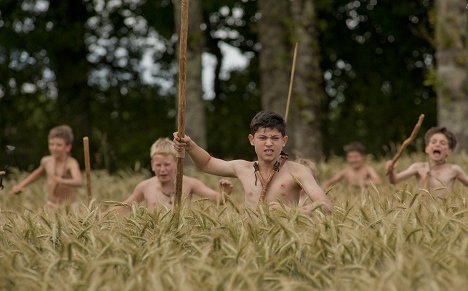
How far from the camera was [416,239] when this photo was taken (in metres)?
4.66

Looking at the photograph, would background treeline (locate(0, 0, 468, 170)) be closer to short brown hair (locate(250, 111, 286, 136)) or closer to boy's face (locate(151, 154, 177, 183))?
boy's face (locate(151, 154, 177, 183))

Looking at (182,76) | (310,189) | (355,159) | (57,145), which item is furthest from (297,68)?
(182,76)

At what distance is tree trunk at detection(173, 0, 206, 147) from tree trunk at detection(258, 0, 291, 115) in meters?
1.64

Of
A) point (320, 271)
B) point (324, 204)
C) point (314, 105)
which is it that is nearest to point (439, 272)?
point (320, 271)

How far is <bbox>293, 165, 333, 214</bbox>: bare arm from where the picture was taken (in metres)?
5.68

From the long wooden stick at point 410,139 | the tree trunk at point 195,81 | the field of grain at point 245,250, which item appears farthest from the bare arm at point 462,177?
the tree trunk at point 195,81

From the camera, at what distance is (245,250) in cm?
445

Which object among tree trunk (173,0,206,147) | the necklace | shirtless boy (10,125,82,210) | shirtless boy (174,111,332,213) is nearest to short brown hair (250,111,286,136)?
shirtless boy (174,111,332,213)

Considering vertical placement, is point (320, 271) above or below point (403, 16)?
below

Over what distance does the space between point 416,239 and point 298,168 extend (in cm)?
177

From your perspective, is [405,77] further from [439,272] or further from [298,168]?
[439,272]

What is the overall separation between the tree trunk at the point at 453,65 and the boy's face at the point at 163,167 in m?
6.72

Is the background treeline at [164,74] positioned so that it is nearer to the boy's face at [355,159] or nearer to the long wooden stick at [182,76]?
the boy's face at [355,159]

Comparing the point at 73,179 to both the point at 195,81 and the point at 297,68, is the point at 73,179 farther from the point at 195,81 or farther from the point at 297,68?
the point at 297,68
